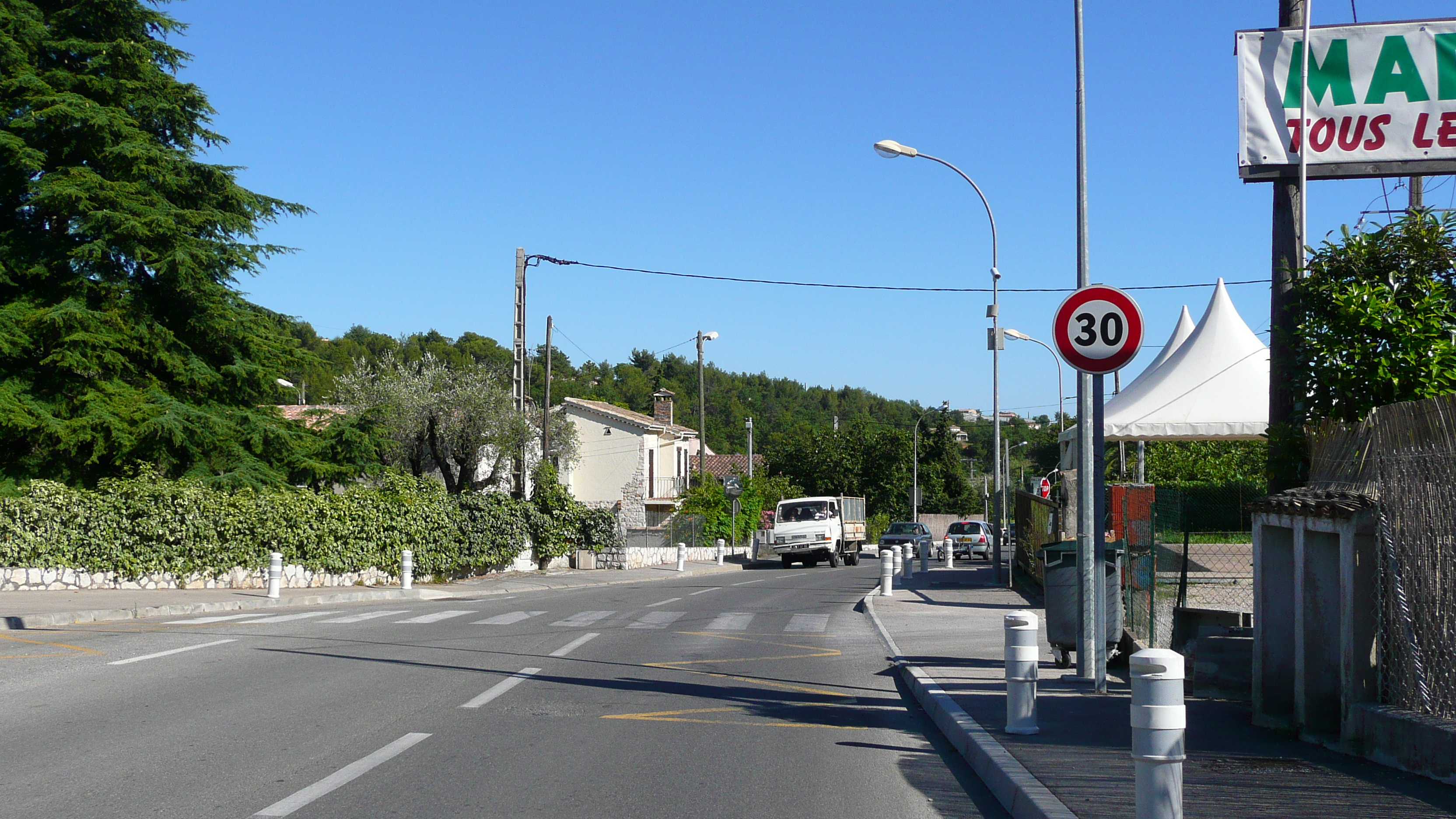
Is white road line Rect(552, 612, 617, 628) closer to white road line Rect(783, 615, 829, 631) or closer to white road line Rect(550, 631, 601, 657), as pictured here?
white road line Rect(550, 631, 601, 657)

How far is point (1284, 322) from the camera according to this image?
28.8 feet

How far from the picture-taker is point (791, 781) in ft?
22.1

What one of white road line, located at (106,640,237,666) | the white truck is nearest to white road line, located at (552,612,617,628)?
white road line, located at (106,640,237,666)

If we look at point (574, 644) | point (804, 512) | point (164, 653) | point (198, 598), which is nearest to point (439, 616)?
point (198, 598)

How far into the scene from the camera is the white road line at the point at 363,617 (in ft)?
55.6

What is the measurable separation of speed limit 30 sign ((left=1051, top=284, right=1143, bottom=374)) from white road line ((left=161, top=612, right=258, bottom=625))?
42.6 ft

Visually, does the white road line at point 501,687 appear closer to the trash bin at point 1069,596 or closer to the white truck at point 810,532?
the trash bin at point 1069,596

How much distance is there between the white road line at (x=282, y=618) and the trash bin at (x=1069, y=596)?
11447 mm

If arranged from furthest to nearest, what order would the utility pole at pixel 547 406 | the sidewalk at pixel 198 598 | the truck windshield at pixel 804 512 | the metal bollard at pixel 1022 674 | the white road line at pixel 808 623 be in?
the truck windshield at pixel 804 512
the utility pole at pixel 547 406
the white road line at pixel 808 623
the sidewalk at pixel 198 598
the metal bollard at pixel 1022 674

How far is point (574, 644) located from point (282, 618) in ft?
19.7

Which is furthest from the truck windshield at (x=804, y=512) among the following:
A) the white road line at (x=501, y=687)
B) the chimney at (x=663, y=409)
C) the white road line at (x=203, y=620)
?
the chimney at (x=663, y=409)

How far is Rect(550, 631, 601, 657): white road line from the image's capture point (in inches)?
512

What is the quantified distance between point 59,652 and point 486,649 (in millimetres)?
4555

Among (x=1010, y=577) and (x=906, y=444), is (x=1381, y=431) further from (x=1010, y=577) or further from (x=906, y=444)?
(x=906, y=444)
